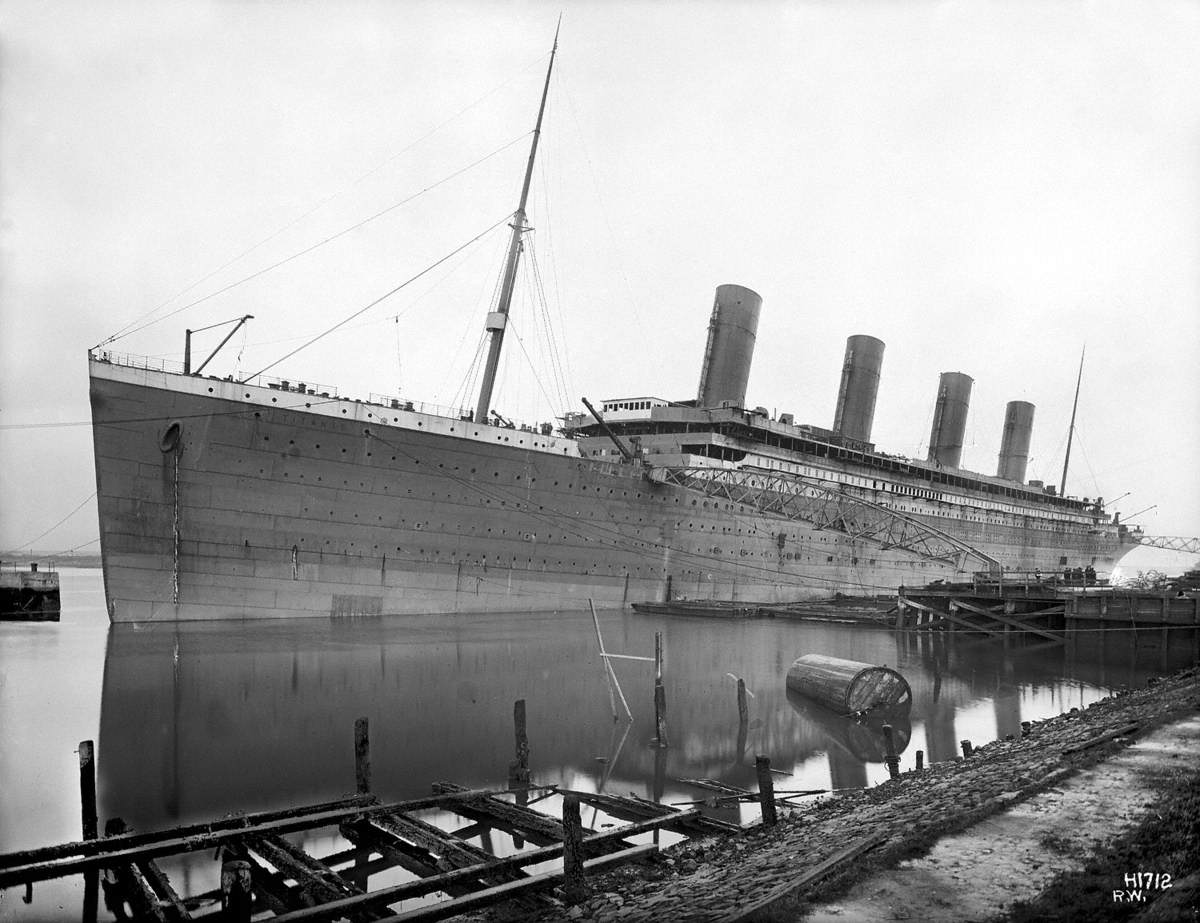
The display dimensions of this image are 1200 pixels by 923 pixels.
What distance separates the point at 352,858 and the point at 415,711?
5.43 m

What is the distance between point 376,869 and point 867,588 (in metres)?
30.7

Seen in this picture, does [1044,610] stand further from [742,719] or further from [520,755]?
[520,755]

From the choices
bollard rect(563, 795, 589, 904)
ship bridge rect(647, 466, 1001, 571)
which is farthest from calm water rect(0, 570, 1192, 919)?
ship bridge rect(647, 466, 1001, 571)

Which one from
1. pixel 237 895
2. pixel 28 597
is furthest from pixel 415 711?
pixel 28 597

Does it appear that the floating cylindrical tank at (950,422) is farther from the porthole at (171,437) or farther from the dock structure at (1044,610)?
the porthole at (171,437)

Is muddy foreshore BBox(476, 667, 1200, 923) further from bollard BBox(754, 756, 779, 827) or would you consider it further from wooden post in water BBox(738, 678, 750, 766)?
wooden post in water BBox(738, 678, 750, 766)

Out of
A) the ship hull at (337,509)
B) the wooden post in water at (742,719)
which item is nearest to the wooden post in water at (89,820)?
the wooden post in water at (742,719)

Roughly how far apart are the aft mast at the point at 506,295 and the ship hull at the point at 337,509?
41.4 inches

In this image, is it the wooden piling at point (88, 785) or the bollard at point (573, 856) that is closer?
the bollard at point (573, 856)

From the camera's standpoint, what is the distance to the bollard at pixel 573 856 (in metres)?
4.93

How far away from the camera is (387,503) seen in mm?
19422

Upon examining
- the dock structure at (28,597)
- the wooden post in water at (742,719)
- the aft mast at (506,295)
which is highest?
the aft mast at (506,295)

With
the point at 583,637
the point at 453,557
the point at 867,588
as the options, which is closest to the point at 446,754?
the point at 583,637

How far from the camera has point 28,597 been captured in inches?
1101
